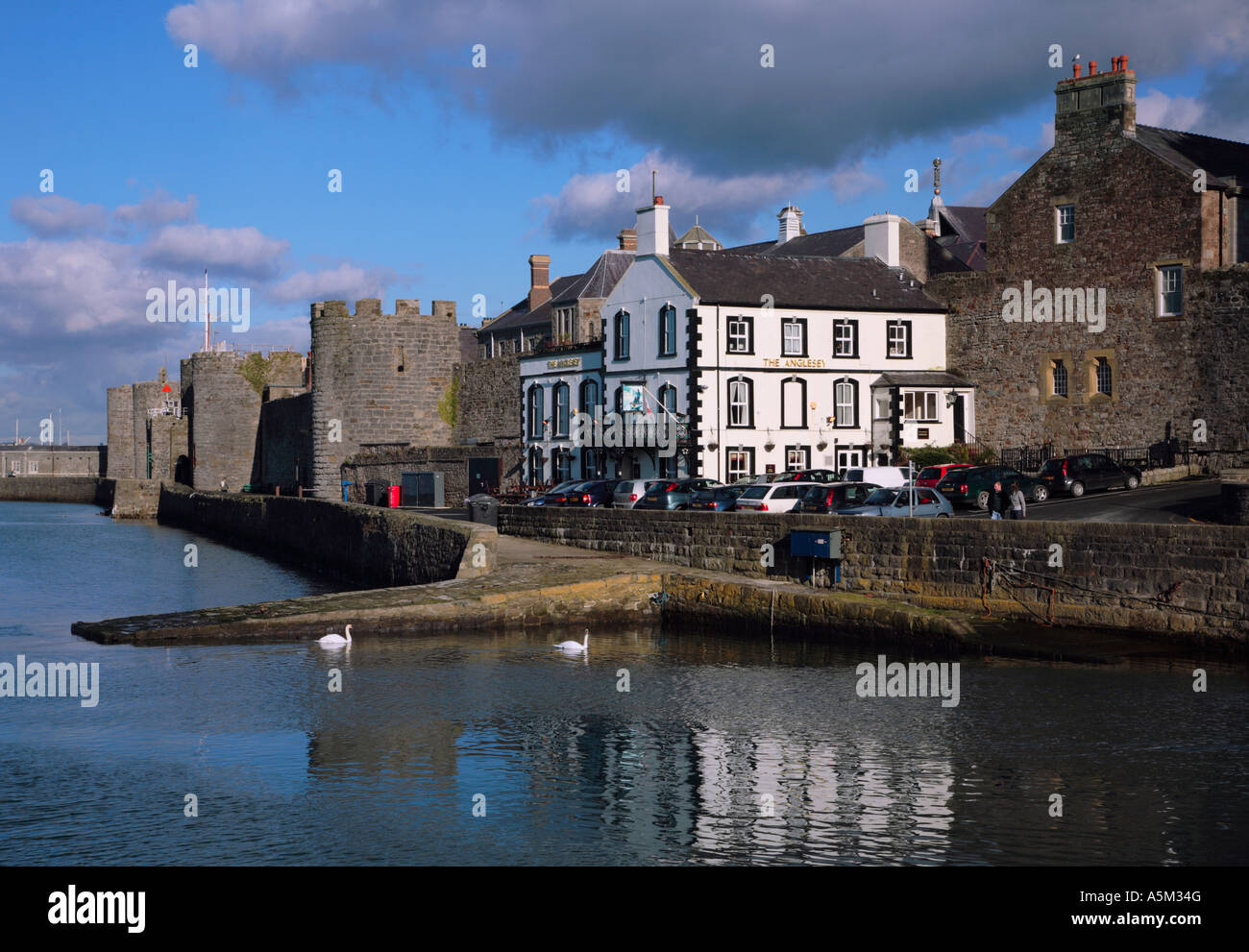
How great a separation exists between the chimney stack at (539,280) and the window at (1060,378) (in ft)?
140

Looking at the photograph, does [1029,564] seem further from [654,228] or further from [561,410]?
[561,410]

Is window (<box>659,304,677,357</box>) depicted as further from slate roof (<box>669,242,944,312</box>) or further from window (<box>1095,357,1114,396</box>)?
window (<box>1095,357,1114,396</box>)

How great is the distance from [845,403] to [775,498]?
1730 cm

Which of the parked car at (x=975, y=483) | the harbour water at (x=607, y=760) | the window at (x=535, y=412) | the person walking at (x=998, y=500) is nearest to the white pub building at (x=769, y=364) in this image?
the window at (x=535, y=412)

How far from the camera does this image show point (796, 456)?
163 feet

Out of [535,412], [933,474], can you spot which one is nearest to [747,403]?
[933,474]

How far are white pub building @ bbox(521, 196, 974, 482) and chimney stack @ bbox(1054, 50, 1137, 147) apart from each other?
8515 millimetres

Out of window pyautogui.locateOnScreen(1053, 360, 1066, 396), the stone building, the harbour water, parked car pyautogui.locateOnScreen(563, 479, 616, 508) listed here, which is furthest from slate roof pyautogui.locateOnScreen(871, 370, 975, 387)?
the harbour water

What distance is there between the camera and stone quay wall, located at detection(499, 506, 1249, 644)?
2209 cm

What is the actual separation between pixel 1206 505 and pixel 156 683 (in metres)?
25.3

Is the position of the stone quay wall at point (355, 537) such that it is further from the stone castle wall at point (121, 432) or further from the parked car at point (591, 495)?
the stone castle wall at point (121, 432)

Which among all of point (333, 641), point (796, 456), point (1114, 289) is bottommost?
point (333, 641)
